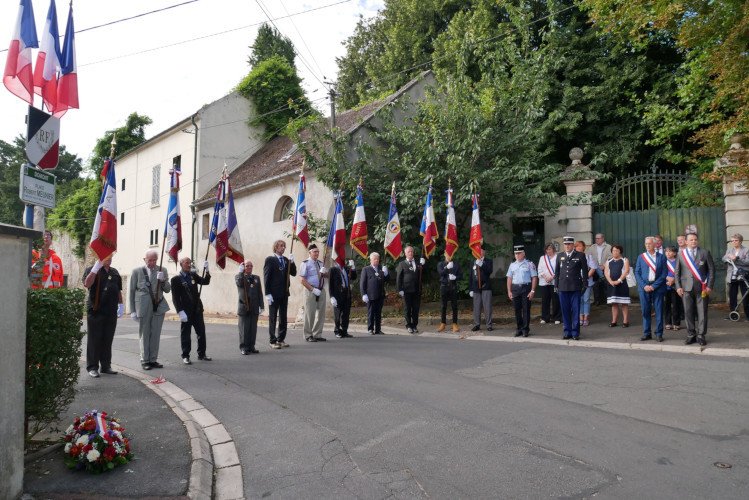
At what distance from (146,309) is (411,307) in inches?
239

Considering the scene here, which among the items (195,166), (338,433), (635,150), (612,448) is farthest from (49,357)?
(195,166)

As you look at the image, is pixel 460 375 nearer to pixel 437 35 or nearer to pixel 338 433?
pixel 338 433

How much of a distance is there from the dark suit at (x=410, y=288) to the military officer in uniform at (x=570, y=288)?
3.29 metres

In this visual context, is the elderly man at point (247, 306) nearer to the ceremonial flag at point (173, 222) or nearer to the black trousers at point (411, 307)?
the ceremonial flag at point (173, 222)

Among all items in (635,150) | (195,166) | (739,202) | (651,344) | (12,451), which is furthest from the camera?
(195,166)

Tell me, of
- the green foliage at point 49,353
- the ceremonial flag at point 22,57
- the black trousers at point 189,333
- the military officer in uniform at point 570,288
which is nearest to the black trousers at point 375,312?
the military officer in uniform at point 570,288

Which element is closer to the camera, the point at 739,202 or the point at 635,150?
the point at 739,202

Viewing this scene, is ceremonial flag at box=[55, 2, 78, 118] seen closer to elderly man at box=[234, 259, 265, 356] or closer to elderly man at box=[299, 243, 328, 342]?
elderly man at box=[234, 259, 265, 356]

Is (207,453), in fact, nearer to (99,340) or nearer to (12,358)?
(12,358)

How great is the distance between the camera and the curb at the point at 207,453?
13.0ft

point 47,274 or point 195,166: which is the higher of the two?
point 195,166

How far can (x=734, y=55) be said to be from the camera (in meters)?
10.7

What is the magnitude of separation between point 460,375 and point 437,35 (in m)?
21.7

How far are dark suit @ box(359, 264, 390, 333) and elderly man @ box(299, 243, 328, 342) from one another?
4.47ft
